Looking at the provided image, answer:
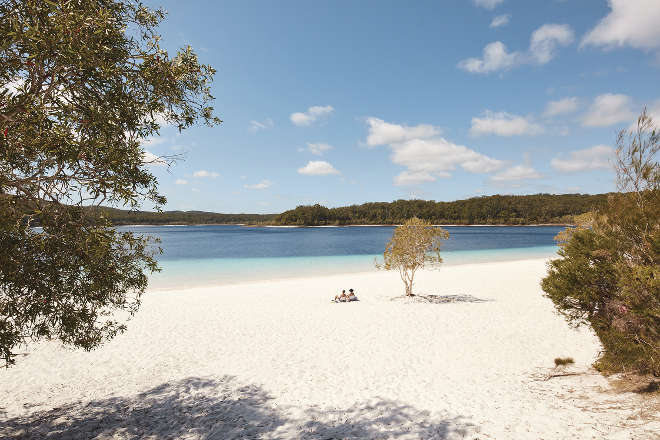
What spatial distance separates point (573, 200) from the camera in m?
183

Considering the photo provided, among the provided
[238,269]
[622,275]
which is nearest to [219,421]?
[622,275]

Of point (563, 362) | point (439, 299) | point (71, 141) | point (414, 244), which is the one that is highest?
point (71, 141)

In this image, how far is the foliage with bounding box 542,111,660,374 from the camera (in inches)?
282

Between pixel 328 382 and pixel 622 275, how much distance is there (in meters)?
8.14

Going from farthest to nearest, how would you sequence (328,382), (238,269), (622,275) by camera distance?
1. (238,269)
2. (328,382)
3. (622,275)

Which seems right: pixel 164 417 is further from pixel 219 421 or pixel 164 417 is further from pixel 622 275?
pixel 622 275

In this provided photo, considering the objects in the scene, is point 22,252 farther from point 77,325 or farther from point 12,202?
point 77,325

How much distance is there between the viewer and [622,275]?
7.36m

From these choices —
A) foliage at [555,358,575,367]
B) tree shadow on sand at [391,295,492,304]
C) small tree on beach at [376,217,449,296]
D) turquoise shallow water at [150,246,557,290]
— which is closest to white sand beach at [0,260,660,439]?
foliage at [555,358,575,367]

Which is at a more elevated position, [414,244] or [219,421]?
[414,244]

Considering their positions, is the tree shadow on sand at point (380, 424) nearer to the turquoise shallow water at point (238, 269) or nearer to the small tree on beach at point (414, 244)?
the small tree on beach at point (414, 244)

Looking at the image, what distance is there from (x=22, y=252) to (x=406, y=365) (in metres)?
10.5

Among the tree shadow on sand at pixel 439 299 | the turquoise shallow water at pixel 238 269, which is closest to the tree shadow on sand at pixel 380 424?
the tree shadow on sand at pixel 439 299

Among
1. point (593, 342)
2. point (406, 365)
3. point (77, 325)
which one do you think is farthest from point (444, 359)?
point (77, 325)
